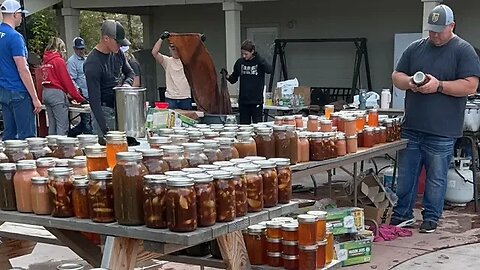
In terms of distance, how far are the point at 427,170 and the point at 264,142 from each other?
2331 mm

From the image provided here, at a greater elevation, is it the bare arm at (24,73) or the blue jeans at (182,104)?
the bare arm at (24,73)

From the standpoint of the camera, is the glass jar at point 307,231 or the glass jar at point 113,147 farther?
the glass jar at point 307,231

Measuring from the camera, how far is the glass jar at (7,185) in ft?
9.86

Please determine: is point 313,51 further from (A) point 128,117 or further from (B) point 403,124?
(A) point 128,117

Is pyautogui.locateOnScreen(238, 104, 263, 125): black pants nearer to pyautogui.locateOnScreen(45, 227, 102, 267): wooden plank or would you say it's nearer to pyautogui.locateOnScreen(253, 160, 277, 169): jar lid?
pyautogui.locateOnScreen(45, 227, 102, 267): wooden plank

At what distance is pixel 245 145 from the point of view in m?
3.47

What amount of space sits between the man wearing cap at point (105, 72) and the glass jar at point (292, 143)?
176 cm

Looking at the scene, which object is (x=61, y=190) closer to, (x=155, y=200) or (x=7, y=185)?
(x=7, y=185)

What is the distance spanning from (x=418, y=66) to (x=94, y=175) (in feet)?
11.2

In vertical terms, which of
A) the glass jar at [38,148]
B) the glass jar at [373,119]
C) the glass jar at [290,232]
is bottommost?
the glass jar at [290,232]

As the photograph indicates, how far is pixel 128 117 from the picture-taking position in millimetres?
4195

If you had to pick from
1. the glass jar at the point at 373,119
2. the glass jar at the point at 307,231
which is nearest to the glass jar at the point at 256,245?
the glass jar at the point at 307,231

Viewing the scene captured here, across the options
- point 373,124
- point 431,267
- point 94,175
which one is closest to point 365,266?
point 431,267

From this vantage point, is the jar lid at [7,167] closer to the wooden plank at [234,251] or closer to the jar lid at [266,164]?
the wooden plank at [234,251]
